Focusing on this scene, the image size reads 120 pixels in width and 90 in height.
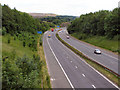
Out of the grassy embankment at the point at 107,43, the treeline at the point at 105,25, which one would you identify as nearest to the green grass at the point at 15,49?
the grassy embankment at the point at 107,43

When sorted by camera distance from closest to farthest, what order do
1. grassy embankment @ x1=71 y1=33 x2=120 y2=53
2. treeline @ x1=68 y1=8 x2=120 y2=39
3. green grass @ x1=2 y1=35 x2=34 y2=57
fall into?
green grass @ x1=2 y1=35 x2=34 y2=57
grassy embankment @ x1=71 y1=33 x2=120 y2=53
treeline @ x1=68 y1=8 x2=120 y2=39

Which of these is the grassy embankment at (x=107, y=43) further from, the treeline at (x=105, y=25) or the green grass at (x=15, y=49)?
the green grass at (x=15, y=49)

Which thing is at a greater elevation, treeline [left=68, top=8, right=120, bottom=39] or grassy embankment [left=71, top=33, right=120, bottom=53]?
treeline [left=68, top=8, right=120, bottom=39]

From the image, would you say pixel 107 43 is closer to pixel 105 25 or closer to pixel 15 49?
pixel 105 25

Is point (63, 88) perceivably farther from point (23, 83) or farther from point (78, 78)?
point (23, 83)

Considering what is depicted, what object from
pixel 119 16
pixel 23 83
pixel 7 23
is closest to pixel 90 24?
pixel 119 16

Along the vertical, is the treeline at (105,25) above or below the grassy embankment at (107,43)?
above

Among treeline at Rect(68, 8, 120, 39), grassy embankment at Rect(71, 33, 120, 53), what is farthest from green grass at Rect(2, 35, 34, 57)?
treeline at Rect(68, 8, 120, 39)

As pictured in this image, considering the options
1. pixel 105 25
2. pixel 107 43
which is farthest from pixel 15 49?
pixel 105 25

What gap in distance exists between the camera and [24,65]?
1745cm

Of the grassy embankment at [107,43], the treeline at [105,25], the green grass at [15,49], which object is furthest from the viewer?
the treeline at [105,25]

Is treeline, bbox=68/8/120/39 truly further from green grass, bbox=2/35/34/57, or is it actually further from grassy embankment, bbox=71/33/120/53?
green grass, bbox=2/35/34/57

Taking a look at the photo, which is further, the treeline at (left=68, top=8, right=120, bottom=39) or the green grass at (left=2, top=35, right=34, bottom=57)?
the treeline at (left=68, top=8, right=120, bottom=39)

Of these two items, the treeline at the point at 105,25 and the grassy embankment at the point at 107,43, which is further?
the treeline at the point at 105,25
